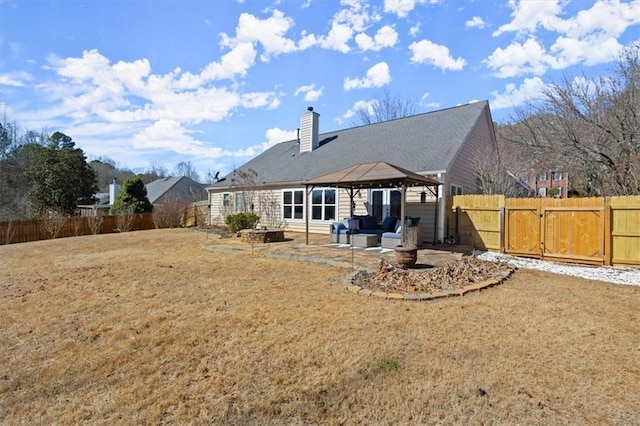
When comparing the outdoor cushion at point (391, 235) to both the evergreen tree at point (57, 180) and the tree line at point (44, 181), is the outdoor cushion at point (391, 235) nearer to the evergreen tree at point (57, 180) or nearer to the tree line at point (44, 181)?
the tree line at point (44, 181)

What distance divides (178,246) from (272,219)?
5.58 meters

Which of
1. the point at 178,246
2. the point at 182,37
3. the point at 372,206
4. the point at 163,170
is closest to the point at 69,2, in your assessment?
the point at 182,37

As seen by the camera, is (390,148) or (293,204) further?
(293,204)

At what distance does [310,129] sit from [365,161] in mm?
4943

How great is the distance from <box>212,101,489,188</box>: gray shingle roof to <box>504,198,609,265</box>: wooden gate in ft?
9.54

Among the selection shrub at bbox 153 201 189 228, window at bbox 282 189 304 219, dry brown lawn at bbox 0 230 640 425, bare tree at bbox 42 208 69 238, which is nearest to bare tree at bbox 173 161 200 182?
shrub at bbox 153 201 189 228

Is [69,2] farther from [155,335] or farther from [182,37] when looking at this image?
[155,335]

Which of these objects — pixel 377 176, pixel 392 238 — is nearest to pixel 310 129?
pixel 377 176

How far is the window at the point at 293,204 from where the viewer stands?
1584 centimetres

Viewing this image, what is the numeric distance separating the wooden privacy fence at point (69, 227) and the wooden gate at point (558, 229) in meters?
19.3

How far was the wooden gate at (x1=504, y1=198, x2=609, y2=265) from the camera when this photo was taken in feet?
27.4

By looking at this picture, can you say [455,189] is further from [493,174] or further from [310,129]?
[310,129]

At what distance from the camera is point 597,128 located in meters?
11.4

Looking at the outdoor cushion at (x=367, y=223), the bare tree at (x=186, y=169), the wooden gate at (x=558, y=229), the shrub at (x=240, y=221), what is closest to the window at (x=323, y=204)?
the shrub at (x=240, y=221)
